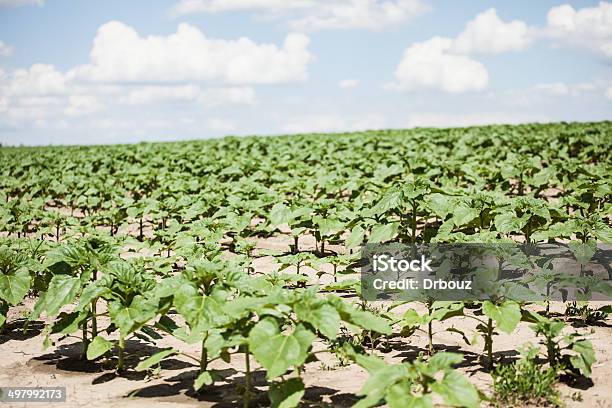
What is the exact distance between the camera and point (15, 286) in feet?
15.3

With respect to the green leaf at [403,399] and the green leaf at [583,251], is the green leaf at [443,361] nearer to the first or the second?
the green leaf at [403,399]

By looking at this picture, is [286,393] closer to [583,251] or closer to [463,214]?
[583,251]

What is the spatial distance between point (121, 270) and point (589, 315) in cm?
411

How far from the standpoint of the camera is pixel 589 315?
5.15m

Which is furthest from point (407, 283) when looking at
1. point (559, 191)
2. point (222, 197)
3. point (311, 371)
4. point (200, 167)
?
point (200, 167)

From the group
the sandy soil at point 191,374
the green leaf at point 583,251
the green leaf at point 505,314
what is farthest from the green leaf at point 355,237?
the green leaf at point 505,314

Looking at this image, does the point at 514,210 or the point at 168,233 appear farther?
the point at 168,233

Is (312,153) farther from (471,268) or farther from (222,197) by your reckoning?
(471,268)

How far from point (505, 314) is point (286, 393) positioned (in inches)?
60.7

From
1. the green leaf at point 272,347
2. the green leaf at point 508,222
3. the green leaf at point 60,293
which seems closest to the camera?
the green leaf at point 272,347

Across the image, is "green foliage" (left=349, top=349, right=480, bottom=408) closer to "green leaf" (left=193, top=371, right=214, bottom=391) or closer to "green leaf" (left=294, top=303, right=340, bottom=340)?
"green leaf" (left=294, top=303, right=340, bottom=340)

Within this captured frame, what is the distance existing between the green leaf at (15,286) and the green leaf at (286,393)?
249 centimetres

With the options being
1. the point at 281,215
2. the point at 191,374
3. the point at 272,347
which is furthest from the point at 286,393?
the point at 281,215

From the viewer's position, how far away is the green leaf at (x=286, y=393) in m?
3.24
